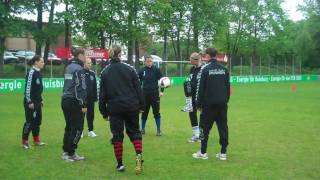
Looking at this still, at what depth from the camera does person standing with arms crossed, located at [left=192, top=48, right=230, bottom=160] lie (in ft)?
27.9

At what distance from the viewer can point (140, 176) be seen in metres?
7.45

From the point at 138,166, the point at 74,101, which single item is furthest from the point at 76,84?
the point at 138,166

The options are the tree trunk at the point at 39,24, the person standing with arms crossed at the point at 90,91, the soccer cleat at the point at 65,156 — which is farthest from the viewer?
the tree trunk at the point at 39,24

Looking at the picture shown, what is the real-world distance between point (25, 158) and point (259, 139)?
17.4 feet

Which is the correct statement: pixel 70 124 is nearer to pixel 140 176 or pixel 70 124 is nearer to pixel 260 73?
pixel 140 176

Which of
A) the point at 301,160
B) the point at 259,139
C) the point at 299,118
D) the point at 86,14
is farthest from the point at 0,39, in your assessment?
the point at 301,160

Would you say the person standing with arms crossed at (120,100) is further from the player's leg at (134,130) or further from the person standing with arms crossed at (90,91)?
the person standing with arms crossed at (90,91)

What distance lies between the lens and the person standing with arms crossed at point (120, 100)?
7.52 m

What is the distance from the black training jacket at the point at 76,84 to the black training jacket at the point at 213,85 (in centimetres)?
209

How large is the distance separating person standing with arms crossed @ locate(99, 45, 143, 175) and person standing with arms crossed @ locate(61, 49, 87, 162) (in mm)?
830

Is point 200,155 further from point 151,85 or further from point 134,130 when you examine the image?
point 151,85

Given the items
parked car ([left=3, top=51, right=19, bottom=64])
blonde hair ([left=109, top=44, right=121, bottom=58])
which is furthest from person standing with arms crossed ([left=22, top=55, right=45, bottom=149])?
parked car ([left=3, top=51, right=19, bottom=64])

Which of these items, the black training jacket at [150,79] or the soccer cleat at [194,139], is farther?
the black training jacket at [150,79]

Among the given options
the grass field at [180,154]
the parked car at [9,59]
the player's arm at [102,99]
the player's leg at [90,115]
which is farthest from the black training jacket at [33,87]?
the parked car at [9,59]
